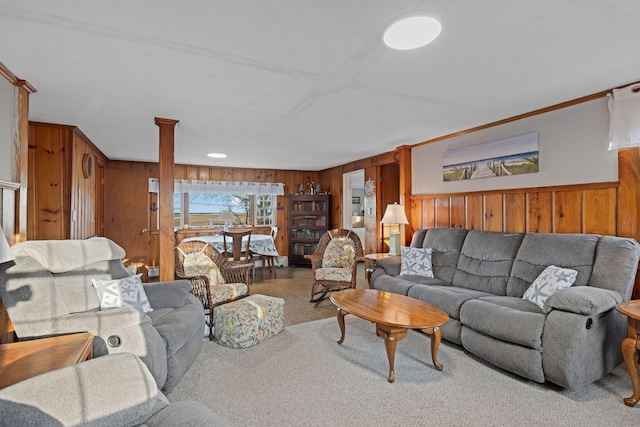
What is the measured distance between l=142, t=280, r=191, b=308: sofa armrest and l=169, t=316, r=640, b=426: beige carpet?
525 millimetres

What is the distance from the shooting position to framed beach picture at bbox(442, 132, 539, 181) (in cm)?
331

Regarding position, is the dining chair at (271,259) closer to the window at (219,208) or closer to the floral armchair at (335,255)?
the window at (219,208)

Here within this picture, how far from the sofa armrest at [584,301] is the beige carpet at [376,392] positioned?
22.5 inches

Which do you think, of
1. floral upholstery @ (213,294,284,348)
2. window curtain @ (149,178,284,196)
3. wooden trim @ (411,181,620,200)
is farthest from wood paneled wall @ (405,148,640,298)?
window curtain @ (149,178,284,196)

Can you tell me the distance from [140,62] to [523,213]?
3706 mm

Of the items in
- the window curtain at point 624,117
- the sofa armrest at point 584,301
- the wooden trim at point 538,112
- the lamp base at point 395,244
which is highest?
the wooden trim at point 538,112

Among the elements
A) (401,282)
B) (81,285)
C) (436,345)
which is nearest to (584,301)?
(436,345)

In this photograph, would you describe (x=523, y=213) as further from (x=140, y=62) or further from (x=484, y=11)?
(x=140, y=62)

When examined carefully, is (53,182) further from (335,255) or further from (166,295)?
(335,255)

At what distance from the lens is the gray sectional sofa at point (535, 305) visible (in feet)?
6.98

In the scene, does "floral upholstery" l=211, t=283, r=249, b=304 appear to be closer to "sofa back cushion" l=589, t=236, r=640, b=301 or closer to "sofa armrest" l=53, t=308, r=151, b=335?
"sofa armrest" l=53, t=308, r=151, b=335

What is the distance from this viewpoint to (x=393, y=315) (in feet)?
8.17

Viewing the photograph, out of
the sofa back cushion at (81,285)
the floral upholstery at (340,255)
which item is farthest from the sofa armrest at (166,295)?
the floral upholstery at (340,255)

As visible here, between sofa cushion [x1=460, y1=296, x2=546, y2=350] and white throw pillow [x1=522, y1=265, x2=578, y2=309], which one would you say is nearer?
sofa cushion [x1=460, y1=296, x2=546, y2=350]
